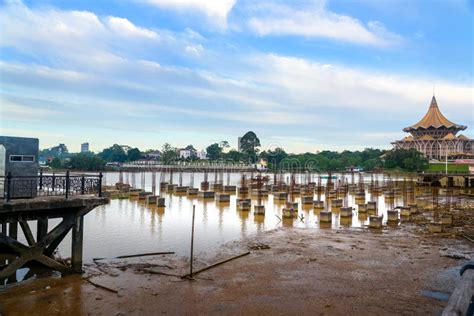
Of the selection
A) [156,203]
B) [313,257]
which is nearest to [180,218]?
[156,203]

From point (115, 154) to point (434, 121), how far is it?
114534 millimetres

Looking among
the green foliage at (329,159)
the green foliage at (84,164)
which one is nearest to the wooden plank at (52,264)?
the green foliage at (84,164)

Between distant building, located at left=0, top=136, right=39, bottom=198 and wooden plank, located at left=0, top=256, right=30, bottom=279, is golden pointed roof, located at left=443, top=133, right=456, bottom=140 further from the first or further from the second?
wooden plank, located at left=0, top=256, right=30, bottom=279

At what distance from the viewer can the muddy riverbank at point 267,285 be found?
10703mm

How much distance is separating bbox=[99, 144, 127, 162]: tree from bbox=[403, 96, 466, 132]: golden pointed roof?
10656cm

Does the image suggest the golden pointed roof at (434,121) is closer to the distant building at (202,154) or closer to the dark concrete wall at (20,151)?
the distant building at (202,154)

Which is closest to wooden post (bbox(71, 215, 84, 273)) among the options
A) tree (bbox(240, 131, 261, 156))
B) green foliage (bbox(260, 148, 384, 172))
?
green foliage (bbox(260, 148, 384, 172))

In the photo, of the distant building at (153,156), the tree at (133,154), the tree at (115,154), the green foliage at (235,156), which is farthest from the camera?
the distant building at (153,156)

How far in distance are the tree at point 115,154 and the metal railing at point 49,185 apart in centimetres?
13454

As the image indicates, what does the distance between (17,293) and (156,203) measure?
2481 centimetres

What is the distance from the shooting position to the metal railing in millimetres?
11613

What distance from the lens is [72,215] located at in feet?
42.1

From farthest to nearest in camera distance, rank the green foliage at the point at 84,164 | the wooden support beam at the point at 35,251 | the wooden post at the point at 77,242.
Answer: the green foliage at the point at 84,164 → the wooden post at the point at 77,242 → the wooden support beam at the point at 35,251

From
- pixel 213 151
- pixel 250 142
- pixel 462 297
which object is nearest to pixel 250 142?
pixel 250 142
